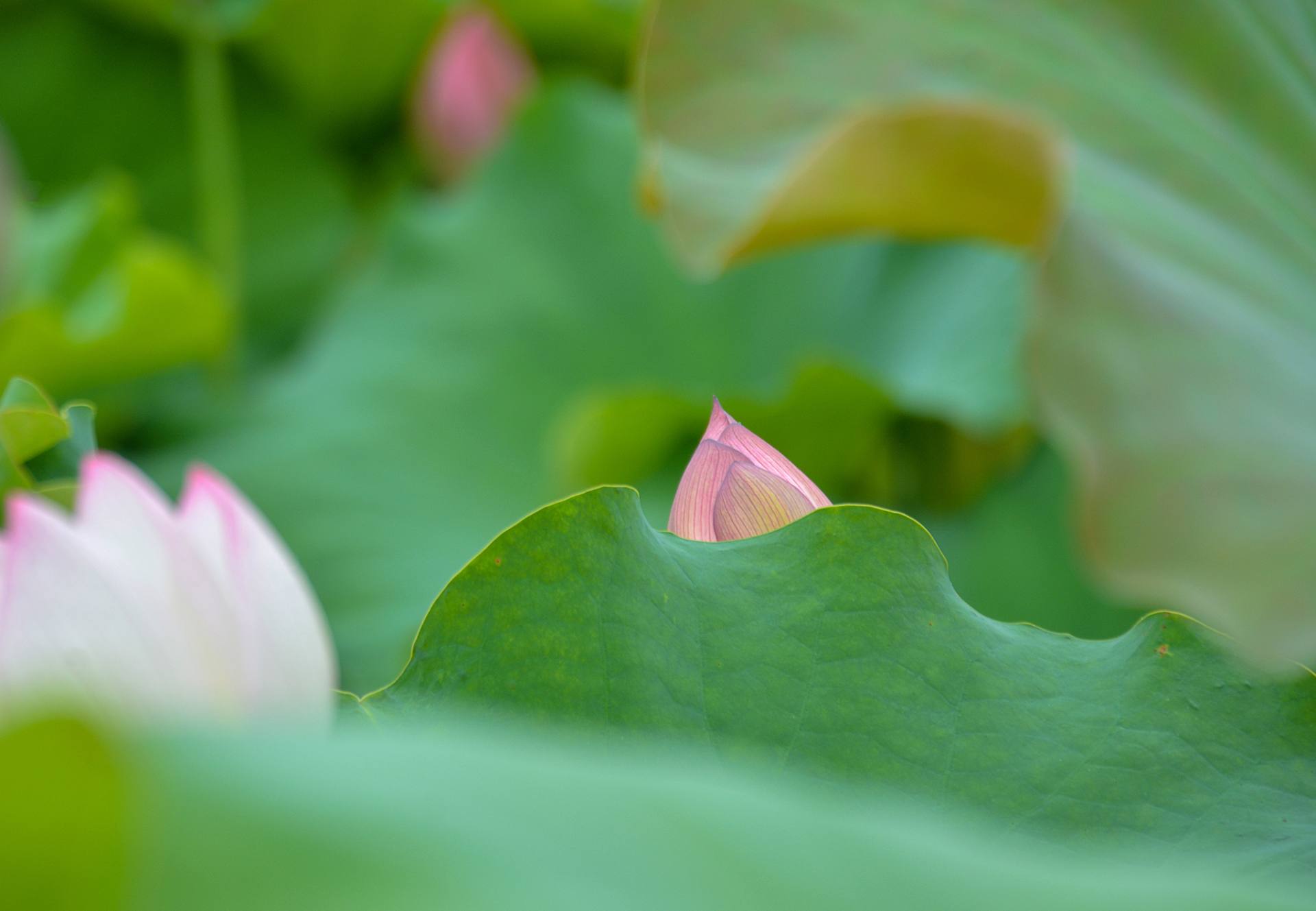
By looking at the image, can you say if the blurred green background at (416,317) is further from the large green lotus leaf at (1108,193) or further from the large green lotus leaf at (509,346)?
the large green lotus leaf at (1108,193)

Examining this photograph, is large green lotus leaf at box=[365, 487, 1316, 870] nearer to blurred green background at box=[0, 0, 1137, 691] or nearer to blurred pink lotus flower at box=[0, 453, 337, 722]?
blurred pink lotus flower at box=[0, 453, 337, 722]

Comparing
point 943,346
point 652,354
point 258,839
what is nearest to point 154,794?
point 258,839

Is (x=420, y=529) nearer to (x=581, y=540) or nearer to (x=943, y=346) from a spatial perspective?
(x=943, y=346)

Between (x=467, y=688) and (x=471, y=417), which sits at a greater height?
(x=471, y=417)

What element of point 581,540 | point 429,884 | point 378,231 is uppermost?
point 378,231

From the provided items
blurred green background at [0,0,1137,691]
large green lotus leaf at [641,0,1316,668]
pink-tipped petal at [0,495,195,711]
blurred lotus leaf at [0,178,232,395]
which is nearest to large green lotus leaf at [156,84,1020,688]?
blurred green background at [0,0,1137,691]

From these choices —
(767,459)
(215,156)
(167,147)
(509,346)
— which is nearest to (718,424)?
(767,459)

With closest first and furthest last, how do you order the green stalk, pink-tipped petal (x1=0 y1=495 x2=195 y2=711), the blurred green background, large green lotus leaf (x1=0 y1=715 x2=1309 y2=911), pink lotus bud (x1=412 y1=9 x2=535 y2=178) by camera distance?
large green lotus leaf (x1=0 y1=715 x2=1309 y2=911), pink-tipped petal (x1=0 y1=495 x2=195 y2=711), the blurred green background, pink lotus bud (x1=412 y1=9 x2=535 y2=178), the green stalk

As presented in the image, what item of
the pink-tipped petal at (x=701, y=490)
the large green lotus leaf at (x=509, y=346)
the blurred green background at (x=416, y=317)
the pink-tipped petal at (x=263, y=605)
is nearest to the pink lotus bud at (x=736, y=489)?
the pink-tipped petal at (x=701, y=490)
